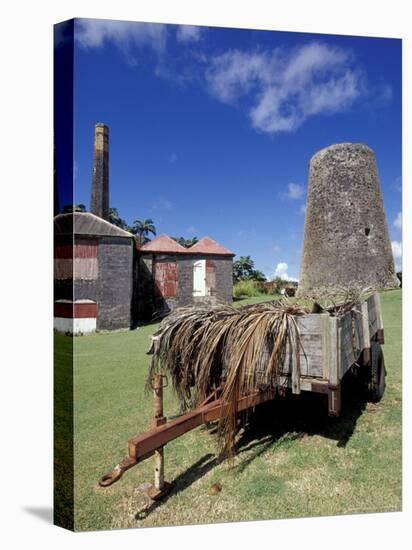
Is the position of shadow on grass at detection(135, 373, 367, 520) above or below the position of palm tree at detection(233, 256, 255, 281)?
below

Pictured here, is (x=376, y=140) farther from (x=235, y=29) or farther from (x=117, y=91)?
(x=117, y=91)

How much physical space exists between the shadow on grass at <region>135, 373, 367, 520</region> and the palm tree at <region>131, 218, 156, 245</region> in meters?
2.09

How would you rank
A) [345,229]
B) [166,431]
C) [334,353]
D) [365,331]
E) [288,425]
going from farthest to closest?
[345,229]
[288,425]
[365,331]
[334,353]
[166,431]

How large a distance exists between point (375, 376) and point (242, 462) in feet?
5.42

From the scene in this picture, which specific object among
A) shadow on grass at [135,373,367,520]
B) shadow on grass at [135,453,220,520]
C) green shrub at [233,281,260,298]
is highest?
green shrub at [233,281,260,298]

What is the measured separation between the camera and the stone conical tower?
196 inches

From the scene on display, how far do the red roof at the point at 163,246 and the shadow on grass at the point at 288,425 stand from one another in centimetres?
194

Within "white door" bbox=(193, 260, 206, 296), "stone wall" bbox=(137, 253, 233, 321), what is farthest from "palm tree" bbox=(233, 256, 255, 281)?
"white door" bbox=(193, 260, 206, 296)

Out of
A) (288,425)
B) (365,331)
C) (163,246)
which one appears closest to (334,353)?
(365,331)

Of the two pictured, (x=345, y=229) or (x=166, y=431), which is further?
(x=345, y=229)

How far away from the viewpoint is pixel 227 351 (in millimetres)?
3090

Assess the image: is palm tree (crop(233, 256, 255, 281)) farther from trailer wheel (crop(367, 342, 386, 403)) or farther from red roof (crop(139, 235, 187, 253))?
trailer wheel (crop(367, 342, 386, 403))

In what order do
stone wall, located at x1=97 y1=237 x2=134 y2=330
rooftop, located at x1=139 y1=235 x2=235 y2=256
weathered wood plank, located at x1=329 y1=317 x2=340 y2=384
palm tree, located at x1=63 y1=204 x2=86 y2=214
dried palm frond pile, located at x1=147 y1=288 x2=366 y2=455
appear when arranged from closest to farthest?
weathered wood plank, located at x1=329 y1=317 x2=340 y2=384 < palm tree, located at x1=63 y1=204 x2=86 y2=214 < dried palm frond pile, located at x1=147 y1=288 x2=366 y2=455 < stone wall, located at x1=97 y1=237 x2=134 y2=330 < rooftop, located at x1=139 y1=235 x2=235 y2=256

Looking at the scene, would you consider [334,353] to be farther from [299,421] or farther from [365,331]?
[299,421]
